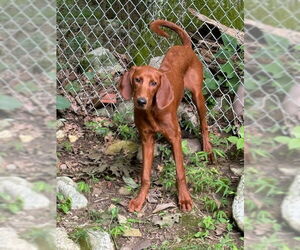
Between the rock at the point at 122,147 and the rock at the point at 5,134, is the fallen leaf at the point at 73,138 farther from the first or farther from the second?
the rock at the point at 5,134

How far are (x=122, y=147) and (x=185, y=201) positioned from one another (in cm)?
94

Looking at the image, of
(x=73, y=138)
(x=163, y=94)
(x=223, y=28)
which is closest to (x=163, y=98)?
(x=163, y=94)

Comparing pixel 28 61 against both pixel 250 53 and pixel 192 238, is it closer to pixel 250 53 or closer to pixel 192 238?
pixel 250 53

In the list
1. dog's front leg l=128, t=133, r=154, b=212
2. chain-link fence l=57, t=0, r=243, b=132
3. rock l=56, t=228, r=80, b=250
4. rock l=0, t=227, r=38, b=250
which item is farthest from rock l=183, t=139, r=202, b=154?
rock l=0, t=227, r=38, b=250

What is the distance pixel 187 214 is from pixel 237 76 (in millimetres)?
1596

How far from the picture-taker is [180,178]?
12.2 feet

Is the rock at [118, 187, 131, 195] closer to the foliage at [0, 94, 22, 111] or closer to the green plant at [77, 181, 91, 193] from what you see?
the green plant at [77, 181, 91, 193]

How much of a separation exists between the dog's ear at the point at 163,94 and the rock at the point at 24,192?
1623 mm

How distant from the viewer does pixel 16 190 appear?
201cm

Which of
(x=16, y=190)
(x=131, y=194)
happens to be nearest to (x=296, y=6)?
(x=16, y=190)

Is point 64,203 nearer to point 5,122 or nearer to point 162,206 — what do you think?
point 162,206

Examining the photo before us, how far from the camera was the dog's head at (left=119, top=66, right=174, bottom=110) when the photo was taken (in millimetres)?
3416

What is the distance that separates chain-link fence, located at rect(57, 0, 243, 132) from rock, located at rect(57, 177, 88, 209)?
132 centimetres

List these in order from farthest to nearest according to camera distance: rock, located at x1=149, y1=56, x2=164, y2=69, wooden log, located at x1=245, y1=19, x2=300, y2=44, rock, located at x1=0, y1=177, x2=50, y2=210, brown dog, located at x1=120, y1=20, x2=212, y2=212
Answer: rock, located at x1=149, y1=56, x2=164, y2=69, brown dog, located at x1=120, y1=20, x2=212, y2=212, rock, located at x1=0, y1=177, x2=50, y2=210, wooden log, located at x1=245, y1=19, x2=300, y2=44
